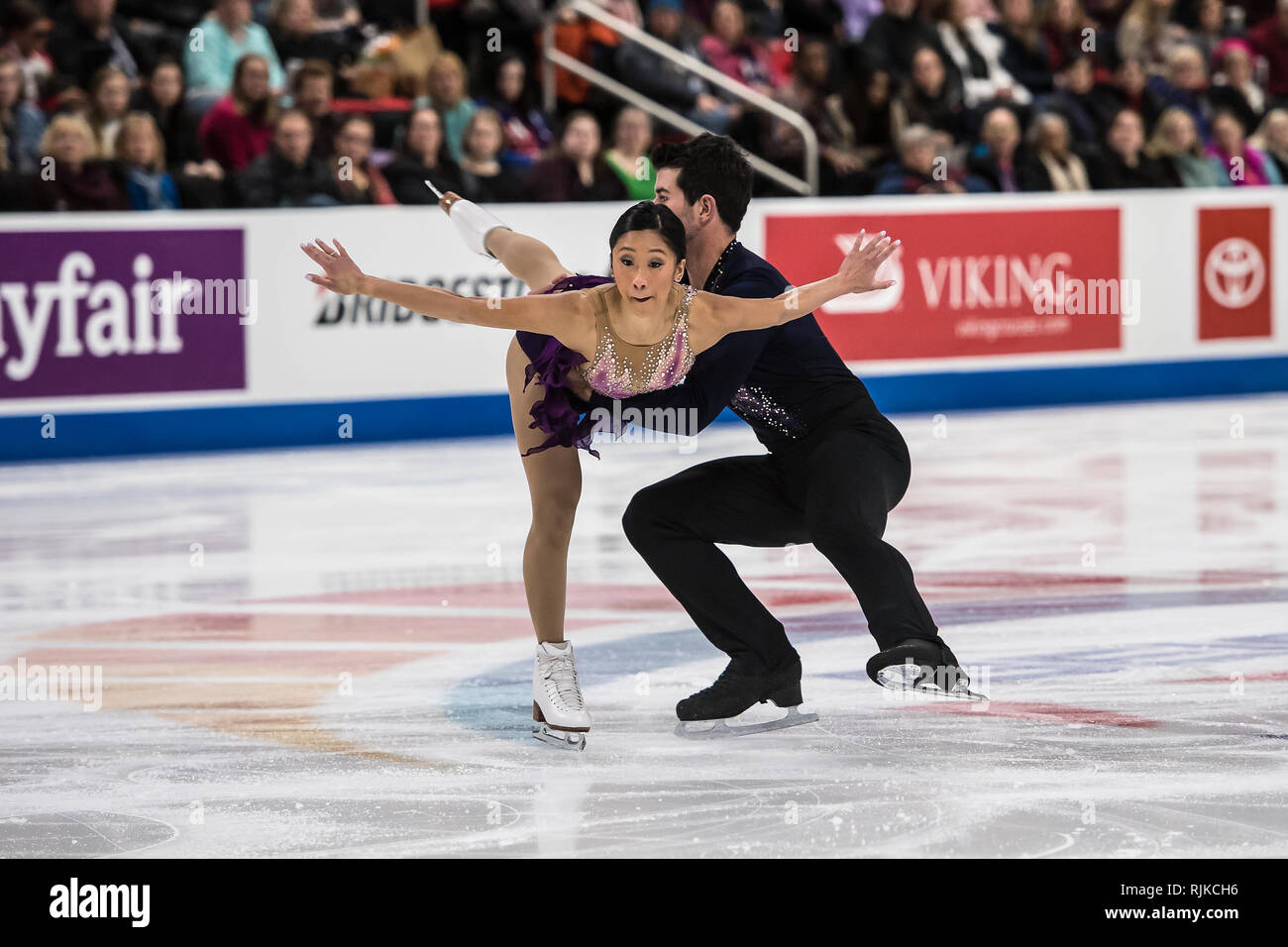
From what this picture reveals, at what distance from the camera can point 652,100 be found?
12.9 metres

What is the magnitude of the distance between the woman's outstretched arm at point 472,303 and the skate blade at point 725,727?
3.26ft

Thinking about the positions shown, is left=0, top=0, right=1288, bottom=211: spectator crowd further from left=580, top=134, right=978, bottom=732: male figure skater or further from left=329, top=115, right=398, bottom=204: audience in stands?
left=580, top=134, right=978, bottom=732: male figure skater

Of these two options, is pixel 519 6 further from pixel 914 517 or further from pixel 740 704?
pixel 740 704

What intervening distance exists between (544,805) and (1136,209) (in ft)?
32.1

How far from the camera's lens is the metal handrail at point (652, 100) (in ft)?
41.6

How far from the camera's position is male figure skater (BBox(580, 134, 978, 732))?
181 inches

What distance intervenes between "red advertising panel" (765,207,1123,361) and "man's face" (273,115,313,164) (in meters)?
2.82

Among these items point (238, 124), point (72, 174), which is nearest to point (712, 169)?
point (72, 174)

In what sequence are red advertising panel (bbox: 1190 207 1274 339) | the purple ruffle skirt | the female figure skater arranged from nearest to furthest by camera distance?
the female figure skater, the purple ruffle skirt, red advertising panel (bbox: 1190 207 1274 339)

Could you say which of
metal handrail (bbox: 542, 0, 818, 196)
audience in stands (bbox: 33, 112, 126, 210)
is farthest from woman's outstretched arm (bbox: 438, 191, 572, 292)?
metal handrail (bbox: 542, 0, 818, 196)

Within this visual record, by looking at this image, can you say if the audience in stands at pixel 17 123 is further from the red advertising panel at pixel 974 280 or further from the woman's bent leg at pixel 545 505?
the woman's bent leg at pixel 545 505

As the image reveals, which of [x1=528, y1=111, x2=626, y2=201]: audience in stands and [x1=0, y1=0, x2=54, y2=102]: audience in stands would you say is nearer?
[x1=0, y1=0, x2=54, y2=102]: audience in stands

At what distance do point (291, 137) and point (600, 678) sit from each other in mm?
5858

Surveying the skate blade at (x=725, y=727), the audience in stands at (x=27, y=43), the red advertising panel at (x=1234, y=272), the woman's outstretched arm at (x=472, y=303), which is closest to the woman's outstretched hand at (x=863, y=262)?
the woman's outstretched arm at (x=472, y=303)
